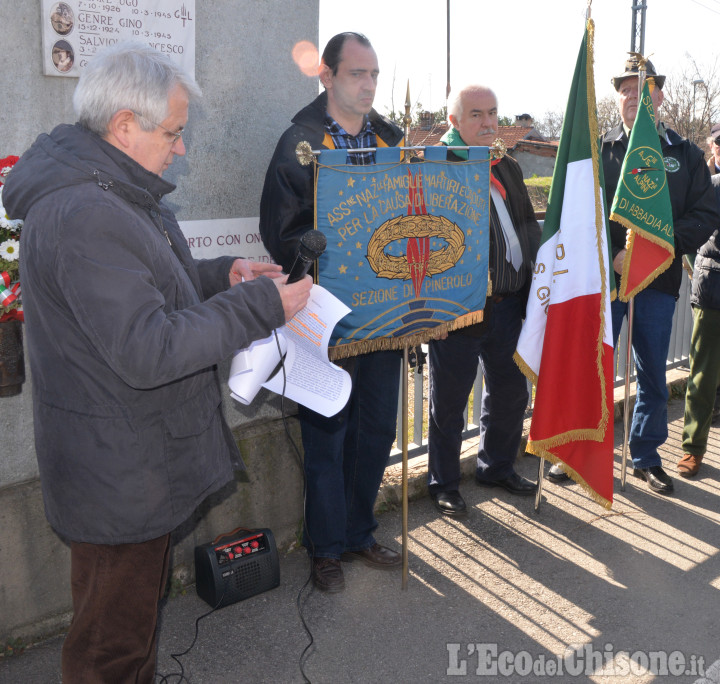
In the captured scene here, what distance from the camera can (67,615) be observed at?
3252 mm

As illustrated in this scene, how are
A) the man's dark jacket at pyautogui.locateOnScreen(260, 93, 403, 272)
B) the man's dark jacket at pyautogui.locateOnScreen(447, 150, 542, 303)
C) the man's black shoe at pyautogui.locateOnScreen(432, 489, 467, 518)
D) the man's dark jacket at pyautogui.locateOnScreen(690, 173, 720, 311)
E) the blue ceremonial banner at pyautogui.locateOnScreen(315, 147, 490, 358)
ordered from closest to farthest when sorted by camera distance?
the blue ceremonial banner at pyautogui.locateOnScreen(315, 147, 490, 358), the man's dark jacket at pyautogui.locateOnScreen(260, 93, 403, 272), the man's dark jacket at pyautogui.locateOnScreen(447, 150, 542, 303), the man's black shoe at pyautogui.locateOnScreen(432, 489, 467, 518), the man's dark jacket at pyautogui.locateOnScreen(690, 173, 720, 311)

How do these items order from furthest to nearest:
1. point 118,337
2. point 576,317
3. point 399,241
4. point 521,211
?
point 521,211
point 576,317
point 399,241
point 118,337

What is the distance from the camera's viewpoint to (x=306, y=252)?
2277mm

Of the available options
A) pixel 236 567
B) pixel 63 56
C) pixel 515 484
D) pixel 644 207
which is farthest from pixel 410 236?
pixel 515 484

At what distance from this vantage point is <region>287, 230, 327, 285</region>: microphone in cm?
227

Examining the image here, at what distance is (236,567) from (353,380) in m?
0.99

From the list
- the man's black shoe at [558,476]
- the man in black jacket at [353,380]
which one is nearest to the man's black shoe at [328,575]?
the man in black jacket at [353,380]

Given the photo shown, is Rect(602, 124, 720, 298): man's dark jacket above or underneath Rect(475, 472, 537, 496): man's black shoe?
above

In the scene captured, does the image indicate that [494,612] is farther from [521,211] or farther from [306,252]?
[521,211]

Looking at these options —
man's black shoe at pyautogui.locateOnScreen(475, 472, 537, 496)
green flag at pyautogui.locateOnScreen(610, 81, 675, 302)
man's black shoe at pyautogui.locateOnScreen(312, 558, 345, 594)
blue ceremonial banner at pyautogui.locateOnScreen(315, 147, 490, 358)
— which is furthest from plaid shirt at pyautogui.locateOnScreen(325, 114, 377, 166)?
man's black shoe at pyautogui.locateOnScreen(475, 472, 537, 496)

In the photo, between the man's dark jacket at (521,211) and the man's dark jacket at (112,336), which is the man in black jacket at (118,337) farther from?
the man's dark jacket at (521,211)

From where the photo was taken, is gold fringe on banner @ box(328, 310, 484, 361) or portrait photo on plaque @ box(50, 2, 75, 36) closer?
portrait photo on plaque @ box(50, 2, 75, 36)

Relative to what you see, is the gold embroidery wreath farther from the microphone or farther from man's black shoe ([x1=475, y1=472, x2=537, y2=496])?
man's black shoe ([x1=475, y1=472, x2=537, y2=496])

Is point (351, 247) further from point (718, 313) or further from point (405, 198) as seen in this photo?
point (718, 313)
